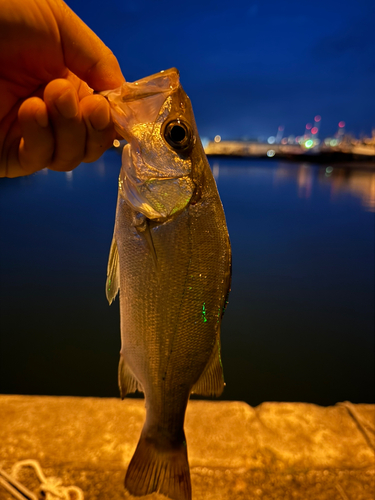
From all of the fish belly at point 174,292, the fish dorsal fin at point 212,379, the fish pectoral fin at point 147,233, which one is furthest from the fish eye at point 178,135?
the fish dorsal fin at point 212,379

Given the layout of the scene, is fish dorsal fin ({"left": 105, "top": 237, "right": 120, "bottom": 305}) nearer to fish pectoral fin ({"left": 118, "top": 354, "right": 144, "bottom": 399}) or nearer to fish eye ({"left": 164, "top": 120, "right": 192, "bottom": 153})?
fish pectoral fin ({"left": 118, "top": 354, "right": 144, "bottom": 399})

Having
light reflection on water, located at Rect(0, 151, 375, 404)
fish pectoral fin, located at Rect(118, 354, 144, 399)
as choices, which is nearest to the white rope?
fish pectoral fin, located at Rect(118, 354, 144, 399)

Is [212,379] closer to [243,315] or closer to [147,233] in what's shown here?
[147,233]

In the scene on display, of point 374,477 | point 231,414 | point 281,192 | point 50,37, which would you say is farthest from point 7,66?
point 281,192

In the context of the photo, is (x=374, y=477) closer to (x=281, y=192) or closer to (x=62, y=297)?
(x=62, y=297)

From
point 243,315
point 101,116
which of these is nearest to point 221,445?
point 101,116
